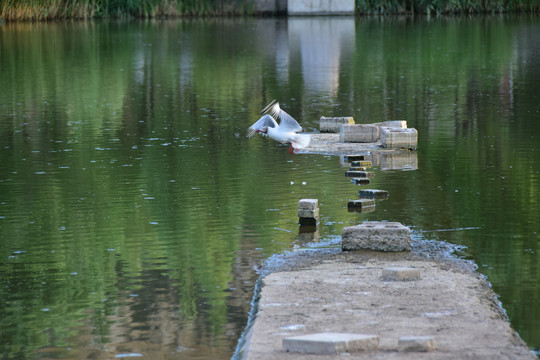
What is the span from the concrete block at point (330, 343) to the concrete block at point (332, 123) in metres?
11.1

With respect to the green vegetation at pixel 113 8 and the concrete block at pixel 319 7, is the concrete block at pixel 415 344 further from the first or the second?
the concrete block at pixel 319 7

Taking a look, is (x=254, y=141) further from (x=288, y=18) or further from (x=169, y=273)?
(x=288, y=18)

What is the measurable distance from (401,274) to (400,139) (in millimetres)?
7808

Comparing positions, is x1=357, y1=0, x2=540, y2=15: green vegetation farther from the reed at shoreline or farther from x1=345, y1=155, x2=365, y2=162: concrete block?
x1=345, y1=155, x2=365, y2=162: concrete block

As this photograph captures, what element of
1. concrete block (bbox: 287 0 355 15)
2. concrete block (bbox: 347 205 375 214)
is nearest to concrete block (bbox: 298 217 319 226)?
concrete block (bbox: 347 205 375 214)

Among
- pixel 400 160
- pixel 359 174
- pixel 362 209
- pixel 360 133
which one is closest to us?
pixel 362 209

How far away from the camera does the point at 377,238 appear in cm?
1031

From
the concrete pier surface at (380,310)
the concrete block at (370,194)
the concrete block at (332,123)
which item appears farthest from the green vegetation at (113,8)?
the concrete pier surface at (380,310)

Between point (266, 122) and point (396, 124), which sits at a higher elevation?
point (266, 122)

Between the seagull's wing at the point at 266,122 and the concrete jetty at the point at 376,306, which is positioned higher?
the seagull's wing at the point at 266,122

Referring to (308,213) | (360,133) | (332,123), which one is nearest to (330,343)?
(308,213)

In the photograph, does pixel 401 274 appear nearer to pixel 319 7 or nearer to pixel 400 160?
pixel 400 160

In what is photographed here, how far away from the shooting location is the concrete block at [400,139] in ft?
54.4

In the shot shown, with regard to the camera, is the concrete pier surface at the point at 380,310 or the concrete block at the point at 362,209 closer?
the concrete pier surface at the point at 380,310
